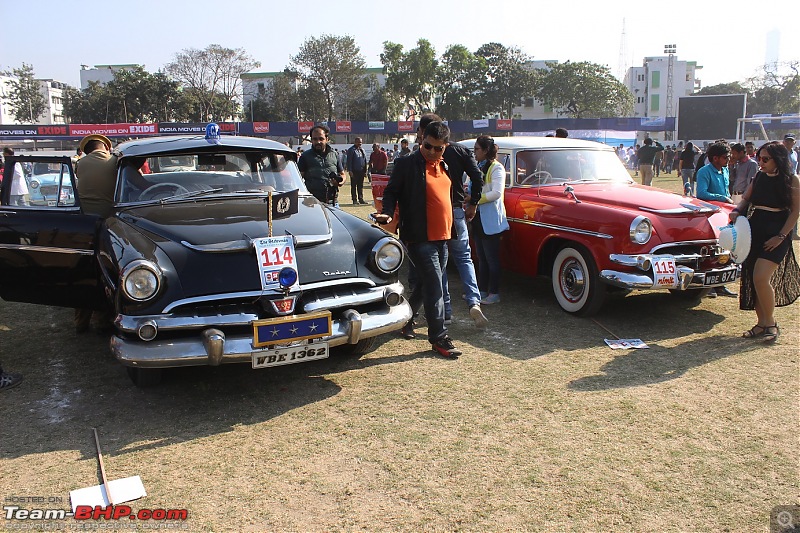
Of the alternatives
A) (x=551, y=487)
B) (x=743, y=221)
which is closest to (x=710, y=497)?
(x=551, y=487)

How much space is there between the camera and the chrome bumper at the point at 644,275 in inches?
209

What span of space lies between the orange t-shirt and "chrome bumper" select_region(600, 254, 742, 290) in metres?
1.63

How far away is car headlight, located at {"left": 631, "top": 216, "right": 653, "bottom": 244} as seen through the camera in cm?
543

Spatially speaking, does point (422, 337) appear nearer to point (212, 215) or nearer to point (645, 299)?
point (212, 215)

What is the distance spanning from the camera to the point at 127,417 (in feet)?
12.9

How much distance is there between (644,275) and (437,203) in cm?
198

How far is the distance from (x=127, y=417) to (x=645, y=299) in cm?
523

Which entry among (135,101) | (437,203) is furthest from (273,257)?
(135,101)

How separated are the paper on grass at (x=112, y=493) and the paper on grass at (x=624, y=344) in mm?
3729

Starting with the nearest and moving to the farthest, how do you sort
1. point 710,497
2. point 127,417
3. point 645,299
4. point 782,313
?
point 710,497 → point 127,417 → point 782,313 → point 645,299

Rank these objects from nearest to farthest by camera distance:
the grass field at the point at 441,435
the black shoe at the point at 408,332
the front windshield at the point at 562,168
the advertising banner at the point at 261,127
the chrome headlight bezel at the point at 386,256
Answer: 1. the grass field at the point at 441,435
2. the chrome headlight bezel at the point at 386,256
3. the black shoe at the point at 408,332
4. the front windshield at the point at 562,168
5. the advertising banner at the point at 261,127

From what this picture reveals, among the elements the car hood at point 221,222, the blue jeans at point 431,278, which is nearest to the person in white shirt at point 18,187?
the car hood at point 221,222

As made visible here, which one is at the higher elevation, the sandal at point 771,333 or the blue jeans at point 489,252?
the blue jeans at point 489,252

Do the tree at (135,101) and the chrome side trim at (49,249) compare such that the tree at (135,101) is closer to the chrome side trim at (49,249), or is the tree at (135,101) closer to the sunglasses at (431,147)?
the chrome side trim at (49,249)
